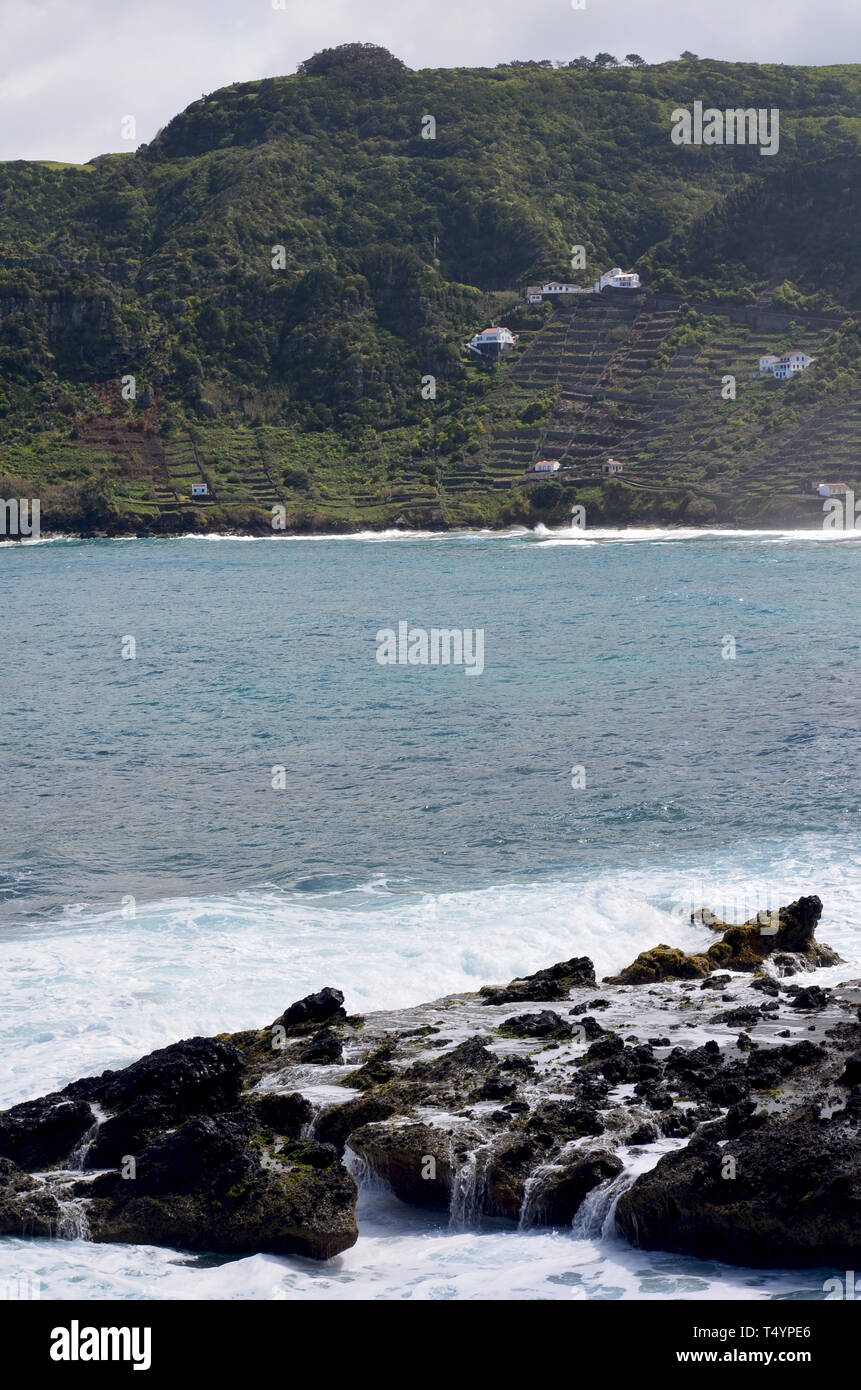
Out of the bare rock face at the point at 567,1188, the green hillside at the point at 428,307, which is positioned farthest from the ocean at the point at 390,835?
the green hillside at the point at 428,307

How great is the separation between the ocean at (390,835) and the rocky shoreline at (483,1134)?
0.24 m

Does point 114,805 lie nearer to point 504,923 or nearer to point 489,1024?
point 504,923

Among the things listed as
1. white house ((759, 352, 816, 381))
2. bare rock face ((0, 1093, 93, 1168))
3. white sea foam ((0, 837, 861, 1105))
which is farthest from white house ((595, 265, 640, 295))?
bare rock face ((0, 1093, 93, 1168))

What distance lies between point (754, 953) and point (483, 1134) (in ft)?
20.7

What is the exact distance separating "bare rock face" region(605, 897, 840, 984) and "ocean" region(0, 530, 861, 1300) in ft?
1.66

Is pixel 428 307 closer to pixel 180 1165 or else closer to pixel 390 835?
pixel 390 835

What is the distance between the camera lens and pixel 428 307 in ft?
482

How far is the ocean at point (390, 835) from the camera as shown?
10.8 m

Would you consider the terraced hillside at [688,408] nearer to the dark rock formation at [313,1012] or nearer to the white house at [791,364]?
the white house at [791,364]

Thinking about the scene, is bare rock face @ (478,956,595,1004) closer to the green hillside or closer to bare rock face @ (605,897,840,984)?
bare rock face @ (605,897,840,984)

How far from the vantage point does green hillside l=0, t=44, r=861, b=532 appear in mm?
117250

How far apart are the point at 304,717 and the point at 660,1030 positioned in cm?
1962

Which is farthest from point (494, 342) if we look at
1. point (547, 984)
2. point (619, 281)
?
point (547, 984)

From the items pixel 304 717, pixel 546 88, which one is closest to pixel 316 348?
pixel 546 88
